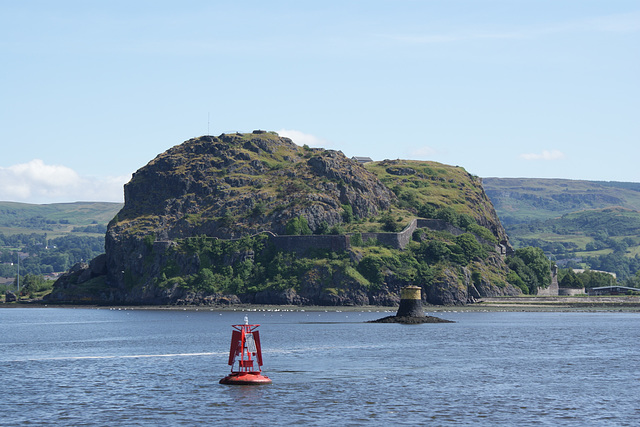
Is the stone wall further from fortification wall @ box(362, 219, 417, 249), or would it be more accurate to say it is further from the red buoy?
the red buoy

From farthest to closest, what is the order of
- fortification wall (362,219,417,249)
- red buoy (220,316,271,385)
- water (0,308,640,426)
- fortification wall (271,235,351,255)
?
fortification wall (362,219,417,249), fortification wall (271,235,351,255), red buoy (220,316,271,385), water (0,308,640,426)

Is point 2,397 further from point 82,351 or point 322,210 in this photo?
point 322,210

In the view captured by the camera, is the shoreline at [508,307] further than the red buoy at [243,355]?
Yes

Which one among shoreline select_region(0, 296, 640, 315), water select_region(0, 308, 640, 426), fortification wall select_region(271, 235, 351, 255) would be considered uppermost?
fortification wall select_region(271, 235, 351, 255)

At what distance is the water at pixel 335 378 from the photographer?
1900 inches

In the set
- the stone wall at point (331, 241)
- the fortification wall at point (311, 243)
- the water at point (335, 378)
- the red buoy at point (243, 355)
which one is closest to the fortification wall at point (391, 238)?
the stone wall at point (331, 241)

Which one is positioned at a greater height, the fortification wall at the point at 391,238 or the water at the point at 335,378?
the fortification wall at the point at 391,238

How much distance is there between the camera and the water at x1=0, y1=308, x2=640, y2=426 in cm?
4825

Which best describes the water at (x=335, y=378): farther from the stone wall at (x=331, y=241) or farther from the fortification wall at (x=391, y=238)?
the fortification wall at (x=391, y=238)

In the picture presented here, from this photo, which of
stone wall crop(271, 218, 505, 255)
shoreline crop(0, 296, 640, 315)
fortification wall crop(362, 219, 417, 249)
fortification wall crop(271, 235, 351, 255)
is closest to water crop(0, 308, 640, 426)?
shoreline crop(0, 296, 640, 315)

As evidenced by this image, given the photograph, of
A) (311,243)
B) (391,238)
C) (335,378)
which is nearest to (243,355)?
(335,378)

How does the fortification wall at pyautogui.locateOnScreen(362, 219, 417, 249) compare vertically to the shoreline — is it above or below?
above

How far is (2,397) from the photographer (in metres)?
54.7

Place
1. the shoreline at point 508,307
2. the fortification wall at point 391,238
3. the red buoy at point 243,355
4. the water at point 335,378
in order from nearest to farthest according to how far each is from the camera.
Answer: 1. the water at point 335,378
2. the red buoy at point 243,355
3. the shoreline at point 508,307
4. the fortification wall at point 391,238
